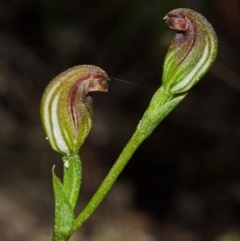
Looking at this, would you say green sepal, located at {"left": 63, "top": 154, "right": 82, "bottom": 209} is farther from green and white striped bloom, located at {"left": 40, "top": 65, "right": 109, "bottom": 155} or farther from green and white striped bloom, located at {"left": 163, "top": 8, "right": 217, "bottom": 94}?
green and white striped bloom, located at {"left": 163, "top": 8, "right": 217, "bottom": 94}

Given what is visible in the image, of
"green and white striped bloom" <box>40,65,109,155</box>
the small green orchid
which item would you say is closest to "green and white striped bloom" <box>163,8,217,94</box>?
the small green orchid

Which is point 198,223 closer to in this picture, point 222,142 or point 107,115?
point 222,142

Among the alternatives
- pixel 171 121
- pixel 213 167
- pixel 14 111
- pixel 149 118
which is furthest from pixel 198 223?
pixel 149 118

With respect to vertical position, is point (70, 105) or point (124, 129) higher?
point (70, 105)

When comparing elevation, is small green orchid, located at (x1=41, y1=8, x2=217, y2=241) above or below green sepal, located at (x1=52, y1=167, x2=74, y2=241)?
above

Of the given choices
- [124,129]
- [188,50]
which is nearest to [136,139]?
[188,50]

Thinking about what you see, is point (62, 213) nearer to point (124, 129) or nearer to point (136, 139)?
point (136, 139)
